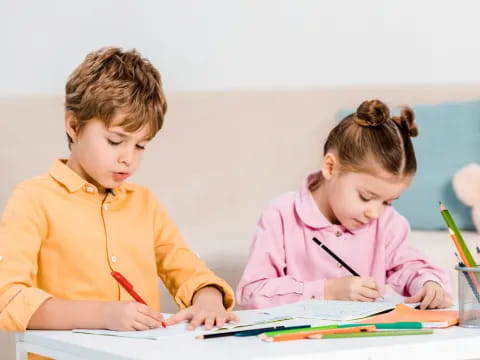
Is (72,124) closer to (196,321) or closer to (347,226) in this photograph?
(196,321)

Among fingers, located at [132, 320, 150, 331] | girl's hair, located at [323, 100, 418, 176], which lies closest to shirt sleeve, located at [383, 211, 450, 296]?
girl's hair, located at [323, 100, 418, 176]

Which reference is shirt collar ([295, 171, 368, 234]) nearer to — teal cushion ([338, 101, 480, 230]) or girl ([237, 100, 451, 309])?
girl ([237, 100, 451, 309])

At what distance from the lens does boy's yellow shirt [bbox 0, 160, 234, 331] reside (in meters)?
1.29

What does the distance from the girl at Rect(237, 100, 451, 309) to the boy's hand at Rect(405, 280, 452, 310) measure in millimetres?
139

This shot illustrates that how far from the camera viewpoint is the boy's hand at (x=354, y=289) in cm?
145

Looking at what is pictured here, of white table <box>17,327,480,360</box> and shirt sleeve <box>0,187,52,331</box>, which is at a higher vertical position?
shirt sleeve <box>0,187,52,331</box>

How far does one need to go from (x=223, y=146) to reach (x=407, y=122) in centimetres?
75

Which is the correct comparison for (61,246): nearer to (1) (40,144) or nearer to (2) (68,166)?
(2) (68,166)

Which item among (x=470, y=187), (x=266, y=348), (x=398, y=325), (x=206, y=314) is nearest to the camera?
(x=266, y=348)

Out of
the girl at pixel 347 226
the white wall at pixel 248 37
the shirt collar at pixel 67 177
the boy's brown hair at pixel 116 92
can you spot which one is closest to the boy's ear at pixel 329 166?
the girl at pixel 347 226

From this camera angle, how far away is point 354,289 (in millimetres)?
1461

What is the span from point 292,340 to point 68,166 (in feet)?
1.83

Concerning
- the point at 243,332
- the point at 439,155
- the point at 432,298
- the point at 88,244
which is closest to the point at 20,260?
the point at 88,244

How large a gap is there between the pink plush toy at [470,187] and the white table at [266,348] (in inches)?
39.9
